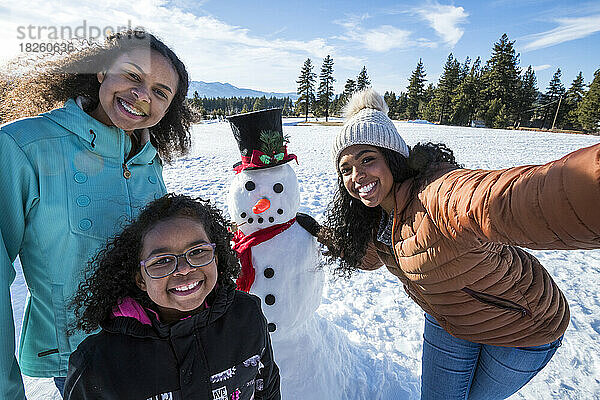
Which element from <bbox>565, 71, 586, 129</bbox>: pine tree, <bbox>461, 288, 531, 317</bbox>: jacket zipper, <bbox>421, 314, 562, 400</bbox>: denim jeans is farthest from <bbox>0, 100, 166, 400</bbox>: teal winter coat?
<bbox>565, 71, 586, 129</bbox>: pine tree

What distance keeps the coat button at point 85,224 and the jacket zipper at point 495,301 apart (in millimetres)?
1789

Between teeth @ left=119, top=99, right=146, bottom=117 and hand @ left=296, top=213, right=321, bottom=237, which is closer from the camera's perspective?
teeth @ left=119, top=99, right=146, bottom=117

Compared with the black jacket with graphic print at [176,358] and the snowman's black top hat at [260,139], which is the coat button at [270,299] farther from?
the snowman's black top hat at [260,139]

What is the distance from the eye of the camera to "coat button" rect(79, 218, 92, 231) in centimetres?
132

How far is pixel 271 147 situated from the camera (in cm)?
227

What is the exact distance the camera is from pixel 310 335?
2.37 m

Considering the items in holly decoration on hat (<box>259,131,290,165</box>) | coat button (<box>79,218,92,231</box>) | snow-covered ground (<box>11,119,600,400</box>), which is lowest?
snow-covered ground (<box>11,119,600,400</box>)

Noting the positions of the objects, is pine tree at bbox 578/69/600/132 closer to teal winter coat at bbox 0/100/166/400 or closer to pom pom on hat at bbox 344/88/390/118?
pom pom on hat at bbox 344/88/390/118

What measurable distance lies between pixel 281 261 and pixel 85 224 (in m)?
1.26

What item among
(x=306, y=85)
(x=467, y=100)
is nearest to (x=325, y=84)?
(x=306, y=85)

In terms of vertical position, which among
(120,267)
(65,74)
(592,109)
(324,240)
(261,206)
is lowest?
(324,240)

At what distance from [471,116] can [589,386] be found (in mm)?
37319

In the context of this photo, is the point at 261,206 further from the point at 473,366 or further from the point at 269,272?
the point at 473,366

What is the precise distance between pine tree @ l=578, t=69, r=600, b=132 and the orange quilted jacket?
1420 inches
